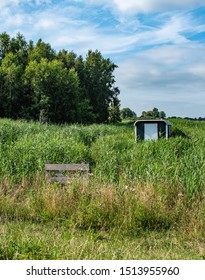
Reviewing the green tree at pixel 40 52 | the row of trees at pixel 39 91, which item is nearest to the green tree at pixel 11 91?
the row of trees at pixel 39 91

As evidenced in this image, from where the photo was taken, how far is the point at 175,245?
541 cm

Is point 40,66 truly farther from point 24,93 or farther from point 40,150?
point 40,150

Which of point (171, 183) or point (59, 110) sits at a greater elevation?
point (59, 110)

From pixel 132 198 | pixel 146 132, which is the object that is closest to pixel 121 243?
pixel 132 198

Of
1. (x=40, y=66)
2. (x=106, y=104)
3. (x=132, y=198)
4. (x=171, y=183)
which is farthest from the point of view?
(x=106, y=104)

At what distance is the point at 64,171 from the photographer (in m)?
8.67

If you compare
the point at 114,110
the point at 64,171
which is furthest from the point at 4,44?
the point at 64,171

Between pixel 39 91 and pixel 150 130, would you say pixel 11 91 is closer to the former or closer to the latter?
pixel 39 91

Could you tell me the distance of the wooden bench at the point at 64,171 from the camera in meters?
8.04

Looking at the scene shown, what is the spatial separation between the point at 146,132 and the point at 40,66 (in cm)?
3500

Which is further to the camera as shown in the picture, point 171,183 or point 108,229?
point 171,183
